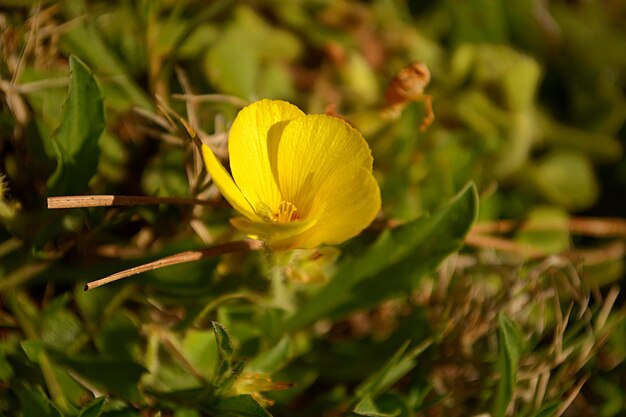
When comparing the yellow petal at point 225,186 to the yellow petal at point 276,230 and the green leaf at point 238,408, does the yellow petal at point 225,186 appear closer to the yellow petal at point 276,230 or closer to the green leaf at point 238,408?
the yellow petal at point 276,230

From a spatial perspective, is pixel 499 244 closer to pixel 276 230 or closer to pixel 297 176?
pixel 297 176

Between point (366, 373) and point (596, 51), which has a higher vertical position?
point (596, 51)

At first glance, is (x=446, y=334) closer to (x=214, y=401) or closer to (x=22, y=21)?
(x=214, y=401)

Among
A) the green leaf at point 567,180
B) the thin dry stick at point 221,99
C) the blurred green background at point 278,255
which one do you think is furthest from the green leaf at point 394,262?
the green leaf at point 567,180

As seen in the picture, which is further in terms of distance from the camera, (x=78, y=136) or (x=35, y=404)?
(x=78, y=136)

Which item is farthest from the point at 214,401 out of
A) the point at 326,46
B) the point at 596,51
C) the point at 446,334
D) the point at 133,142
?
the point at 596,51

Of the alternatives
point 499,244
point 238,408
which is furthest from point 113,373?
point 499,244

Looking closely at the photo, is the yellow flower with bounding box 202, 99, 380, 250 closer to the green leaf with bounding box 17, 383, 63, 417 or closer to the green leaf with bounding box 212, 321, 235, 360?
the green leaf with bounding box 212, 321, 235, 360
